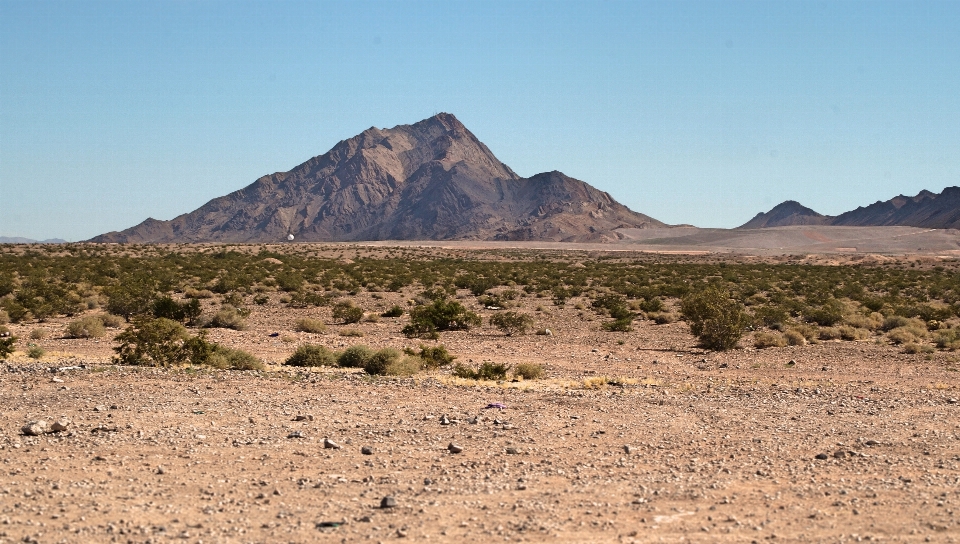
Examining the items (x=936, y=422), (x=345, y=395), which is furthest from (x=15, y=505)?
(x=936, y=422)

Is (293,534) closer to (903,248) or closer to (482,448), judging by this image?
(482,448)

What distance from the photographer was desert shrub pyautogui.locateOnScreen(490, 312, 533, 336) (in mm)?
27328

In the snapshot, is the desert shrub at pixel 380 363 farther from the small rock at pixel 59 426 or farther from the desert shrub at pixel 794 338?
the desert shrub at pixel 794 338

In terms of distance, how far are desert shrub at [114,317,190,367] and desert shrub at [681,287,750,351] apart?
13.8m

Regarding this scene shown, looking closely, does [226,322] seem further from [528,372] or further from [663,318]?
[663,318]

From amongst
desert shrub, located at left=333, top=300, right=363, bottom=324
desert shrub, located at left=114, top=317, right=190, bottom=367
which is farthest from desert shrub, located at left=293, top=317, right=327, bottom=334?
desert shrub, located at left=114, top=317, right=190, bottom=367

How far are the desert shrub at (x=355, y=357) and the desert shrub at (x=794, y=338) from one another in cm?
1302

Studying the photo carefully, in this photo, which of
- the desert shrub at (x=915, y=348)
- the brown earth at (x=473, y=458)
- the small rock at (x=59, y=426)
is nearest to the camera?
the brown earth at (x=473, y=458)

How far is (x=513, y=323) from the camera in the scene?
27344mm

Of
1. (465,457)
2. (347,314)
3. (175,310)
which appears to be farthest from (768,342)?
(175,310)

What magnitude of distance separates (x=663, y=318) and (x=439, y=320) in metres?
8.27

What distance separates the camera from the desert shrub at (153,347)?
58.8 feet

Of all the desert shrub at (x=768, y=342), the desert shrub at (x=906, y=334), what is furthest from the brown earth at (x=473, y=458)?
the desert shrub at (x=906, y=334)

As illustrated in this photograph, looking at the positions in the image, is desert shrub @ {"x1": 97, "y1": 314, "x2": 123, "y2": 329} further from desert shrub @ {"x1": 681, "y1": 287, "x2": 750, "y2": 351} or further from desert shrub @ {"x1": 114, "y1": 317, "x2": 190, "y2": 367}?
desert shrub @ {"x1": 681, "y1": 287, "x2": 750, "y2": 351}
